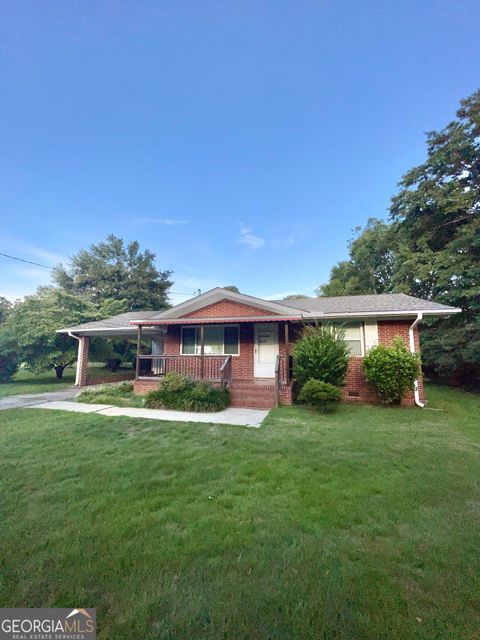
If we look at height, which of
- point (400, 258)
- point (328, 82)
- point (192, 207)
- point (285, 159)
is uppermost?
point (328, 82)

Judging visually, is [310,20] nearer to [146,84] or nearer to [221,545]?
[146,84]

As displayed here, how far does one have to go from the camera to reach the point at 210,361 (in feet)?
34.8

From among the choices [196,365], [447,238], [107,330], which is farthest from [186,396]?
[447,238]

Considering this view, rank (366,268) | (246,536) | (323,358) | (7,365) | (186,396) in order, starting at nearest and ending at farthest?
(246,536)
(186,396)
(323,358)
(7,365)
(366,268)

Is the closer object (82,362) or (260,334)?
(260,334)

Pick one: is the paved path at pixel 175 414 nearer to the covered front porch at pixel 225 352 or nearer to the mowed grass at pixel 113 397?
the mowed grass at pixel 113 397

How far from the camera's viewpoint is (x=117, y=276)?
27.3 m

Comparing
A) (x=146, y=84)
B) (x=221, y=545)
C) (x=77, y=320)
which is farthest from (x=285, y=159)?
(x=221, y=545)

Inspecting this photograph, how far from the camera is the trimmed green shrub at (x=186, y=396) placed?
779 cm

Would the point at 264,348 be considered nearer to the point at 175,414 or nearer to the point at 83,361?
the point at 175,414

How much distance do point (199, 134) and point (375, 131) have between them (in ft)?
26.5

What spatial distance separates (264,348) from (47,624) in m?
9.44

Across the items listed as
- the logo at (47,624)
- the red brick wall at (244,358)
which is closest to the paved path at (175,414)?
the red brick wall at (244,358)

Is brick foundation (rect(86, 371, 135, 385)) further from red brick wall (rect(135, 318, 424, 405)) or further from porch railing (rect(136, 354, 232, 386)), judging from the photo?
red brick wall (rect(135, 318, 424, 405))
